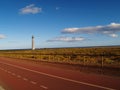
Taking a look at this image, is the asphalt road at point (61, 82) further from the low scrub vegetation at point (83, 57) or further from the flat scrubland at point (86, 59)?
the low scrub vegetation at point (83, 57)

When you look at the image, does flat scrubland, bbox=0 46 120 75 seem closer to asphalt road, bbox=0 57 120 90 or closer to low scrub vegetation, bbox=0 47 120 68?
low scrub vegetation, bbox=0 47 120 68

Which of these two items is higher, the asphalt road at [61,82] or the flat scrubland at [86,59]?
the flat scrubland at [86,59]

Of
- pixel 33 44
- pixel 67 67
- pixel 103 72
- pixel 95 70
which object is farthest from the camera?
pixel 33 44

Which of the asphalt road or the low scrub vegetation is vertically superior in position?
the low scrub vegetation

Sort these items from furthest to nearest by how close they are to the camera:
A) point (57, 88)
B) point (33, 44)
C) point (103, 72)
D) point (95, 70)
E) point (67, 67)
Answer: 1. point (33, 44)
2. point (67, 67)
3. point (95, 70)
4. point (103, 72)
5. point (57, 88)

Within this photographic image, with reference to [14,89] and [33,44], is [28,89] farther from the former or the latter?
[33,44]

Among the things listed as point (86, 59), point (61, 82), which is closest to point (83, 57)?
point (86, 59)

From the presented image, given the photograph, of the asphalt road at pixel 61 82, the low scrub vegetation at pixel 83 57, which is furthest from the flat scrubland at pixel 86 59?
the asphalt road at pixel 61 82

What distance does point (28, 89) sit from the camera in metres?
11.8

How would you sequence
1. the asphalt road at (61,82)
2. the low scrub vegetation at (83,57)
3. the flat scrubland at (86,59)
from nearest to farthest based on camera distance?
the asphalt road at (61,82)
the flat scrubland at (86,59)
the low scrub vegetation at (83,57)

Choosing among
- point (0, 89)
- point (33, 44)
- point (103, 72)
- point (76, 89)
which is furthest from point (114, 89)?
point (33, 44)

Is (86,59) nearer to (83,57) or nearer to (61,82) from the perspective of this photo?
(83,57)

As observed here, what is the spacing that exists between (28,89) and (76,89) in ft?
7.44

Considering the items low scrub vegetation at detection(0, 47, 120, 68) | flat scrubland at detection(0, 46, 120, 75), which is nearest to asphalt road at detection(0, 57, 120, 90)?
flat scrubland at detection(0, 46, 120, 75)
